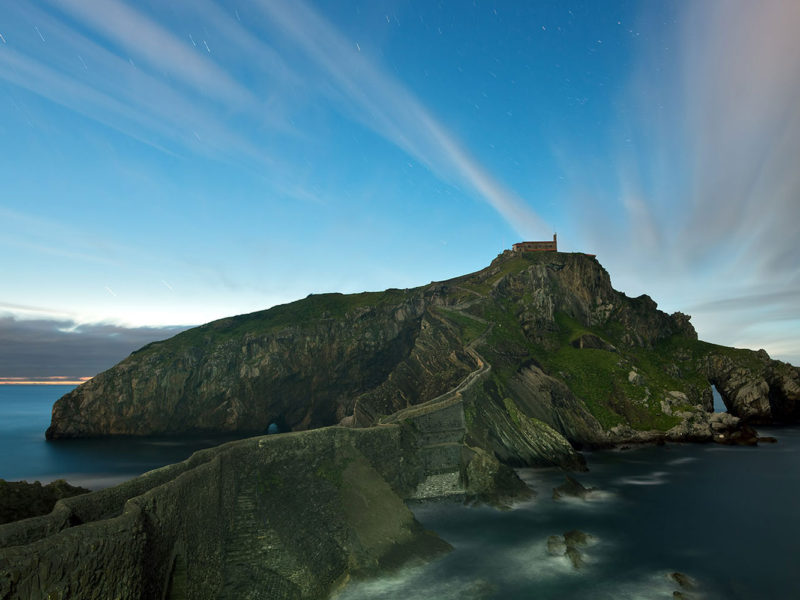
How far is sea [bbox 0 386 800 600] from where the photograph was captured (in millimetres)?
26531

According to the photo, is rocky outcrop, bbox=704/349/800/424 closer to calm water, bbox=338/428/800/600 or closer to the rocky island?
the rocky island

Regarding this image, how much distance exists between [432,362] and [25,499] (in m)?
62.8

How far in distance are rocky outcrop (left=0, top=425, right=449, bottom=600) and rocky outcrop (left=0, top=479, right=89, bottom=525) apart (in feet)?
33.8

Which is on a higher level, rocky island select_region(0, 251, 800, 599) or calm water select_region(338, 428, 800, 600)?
rocky island select_region(0, 251, 800, 599)

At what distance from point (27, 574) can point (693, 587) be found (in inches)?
1298

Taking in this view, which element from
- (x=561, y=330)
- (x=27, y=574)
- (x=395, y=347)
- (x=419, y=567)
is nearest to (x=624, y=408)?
(x=561, y=330)

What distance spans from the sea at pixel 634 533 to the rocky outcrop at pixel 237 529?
2706 millimetres

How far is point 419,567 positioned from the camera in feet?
92.3

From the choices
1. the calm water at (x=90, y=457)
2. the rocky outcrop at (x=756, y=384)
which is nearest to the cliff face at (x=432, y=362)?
the rocky outcrop at (x=756, y=384)

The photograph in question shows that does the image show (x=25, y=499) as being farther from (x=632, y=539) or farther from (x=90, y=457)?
(x=90, y=457)

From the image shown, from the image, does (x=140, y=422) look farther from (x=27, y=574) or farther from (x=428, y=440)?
(x=27, y=574)

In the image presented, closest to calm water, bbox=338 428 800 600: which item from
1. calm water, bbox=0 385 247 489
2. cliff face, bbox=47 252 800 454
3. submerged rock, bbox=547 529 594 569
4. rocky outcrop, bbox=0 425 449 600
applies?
submerged rock, bbox=547 529 594 569

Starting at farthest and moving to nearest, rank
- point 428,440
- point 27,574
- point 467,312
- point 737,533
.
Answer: point 467,312, point 428,440, point 737,533, point 27,574

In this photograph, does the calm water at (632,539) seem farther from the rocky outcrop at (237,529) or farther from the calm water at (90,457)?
the calm water at (90,457)
